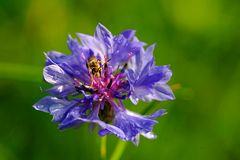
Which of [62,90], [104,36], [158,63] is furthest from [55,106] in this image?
[158,63]

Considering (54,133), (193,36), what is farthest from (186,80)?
(54,133)

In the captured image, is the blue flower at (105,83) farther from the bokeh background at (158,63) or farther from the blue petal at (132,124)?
the bokeh background at (158,63)

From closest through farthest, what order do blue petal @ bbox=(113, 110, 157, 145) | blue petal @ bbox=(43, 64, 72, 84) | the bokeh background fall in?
blue petal @ bbox=(113, 110, 157, 145), blue petal @ bbox=(43, 64, 72, 84), the bokeh background

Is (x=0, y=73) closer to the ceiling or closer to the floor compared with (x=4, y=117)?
closer to the ceiling

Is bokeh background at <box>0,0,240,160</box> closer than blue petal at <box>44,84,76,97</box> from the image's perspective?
No

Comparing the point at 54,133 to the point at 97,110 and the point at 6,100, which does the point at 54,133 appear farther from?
the point at 97,110

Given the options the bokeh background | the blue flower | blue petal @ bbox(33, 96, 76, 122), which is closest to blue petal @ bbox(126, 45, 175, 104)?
the blue flower

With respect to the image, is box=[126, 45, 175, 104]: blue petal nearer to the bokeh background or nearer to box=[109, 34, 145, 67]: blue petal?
box=[109, 34, 145, 67]: blue petal
